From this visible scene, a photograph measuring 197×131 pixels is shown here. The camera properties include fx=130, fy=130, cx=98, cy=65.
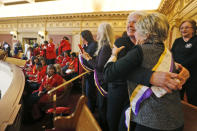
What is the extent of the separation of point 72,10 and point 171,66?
35.1ft

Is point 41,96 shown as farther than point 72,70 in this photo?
No

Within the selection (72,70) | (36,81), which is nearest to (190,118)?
(36,81)

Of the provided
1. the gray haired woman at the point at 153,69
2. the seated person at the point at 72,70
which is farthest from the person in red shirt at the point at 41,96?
the gray haired woman at the point at 153,69

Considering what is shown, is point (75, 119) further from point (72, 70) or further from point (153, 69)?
point (72, 70)

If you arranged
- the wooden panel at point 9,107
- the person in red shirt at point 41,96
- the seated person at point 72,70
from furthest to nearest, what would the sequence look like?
the seated person at point 72,70 → the person in red shirt at point 41,96 → the wooden panel at point 9,107

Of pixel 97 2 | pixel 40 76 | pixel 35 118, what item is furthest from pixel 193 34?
pixel 97 2

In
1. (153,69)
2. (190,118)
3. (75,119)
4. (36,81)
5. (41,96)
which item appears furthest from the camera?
(36,81)

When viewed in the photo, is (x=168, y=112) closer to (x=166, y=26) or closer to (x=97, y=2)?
(x=166, y=26)

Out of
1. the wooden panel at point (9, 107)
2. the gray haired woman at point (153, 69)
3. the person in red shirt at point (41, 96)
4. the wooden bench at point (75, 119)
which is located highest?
the gray haired woman at point (153, 69)

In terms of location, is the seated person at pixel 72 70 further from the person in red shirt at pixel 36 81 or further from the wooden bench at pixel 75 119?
the wooden bench at pixel 75 119

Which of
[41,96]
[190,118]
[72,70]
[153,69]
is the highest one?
[153,69]

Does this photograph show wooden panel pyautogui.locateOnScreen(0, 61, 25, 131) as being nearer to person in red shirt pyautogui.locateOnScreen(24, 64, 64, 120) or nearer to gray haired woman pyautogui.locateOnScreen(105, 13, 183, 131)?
gray haired woman pyautogui.locateOnScreen(105, 13, 183, 131)

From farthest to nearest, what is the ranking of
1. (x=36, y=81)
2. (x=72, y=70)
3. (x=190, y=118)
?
1. (x=72, y=70)
2. (x=36, y=81)
3. (x=190, y=118)

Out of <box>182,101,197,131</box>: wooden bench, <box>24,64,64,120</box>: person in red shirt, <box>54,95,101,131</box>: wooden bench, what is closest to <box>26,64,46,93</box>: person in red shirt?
<box>24,64,64,120</box>: person in red shirt
